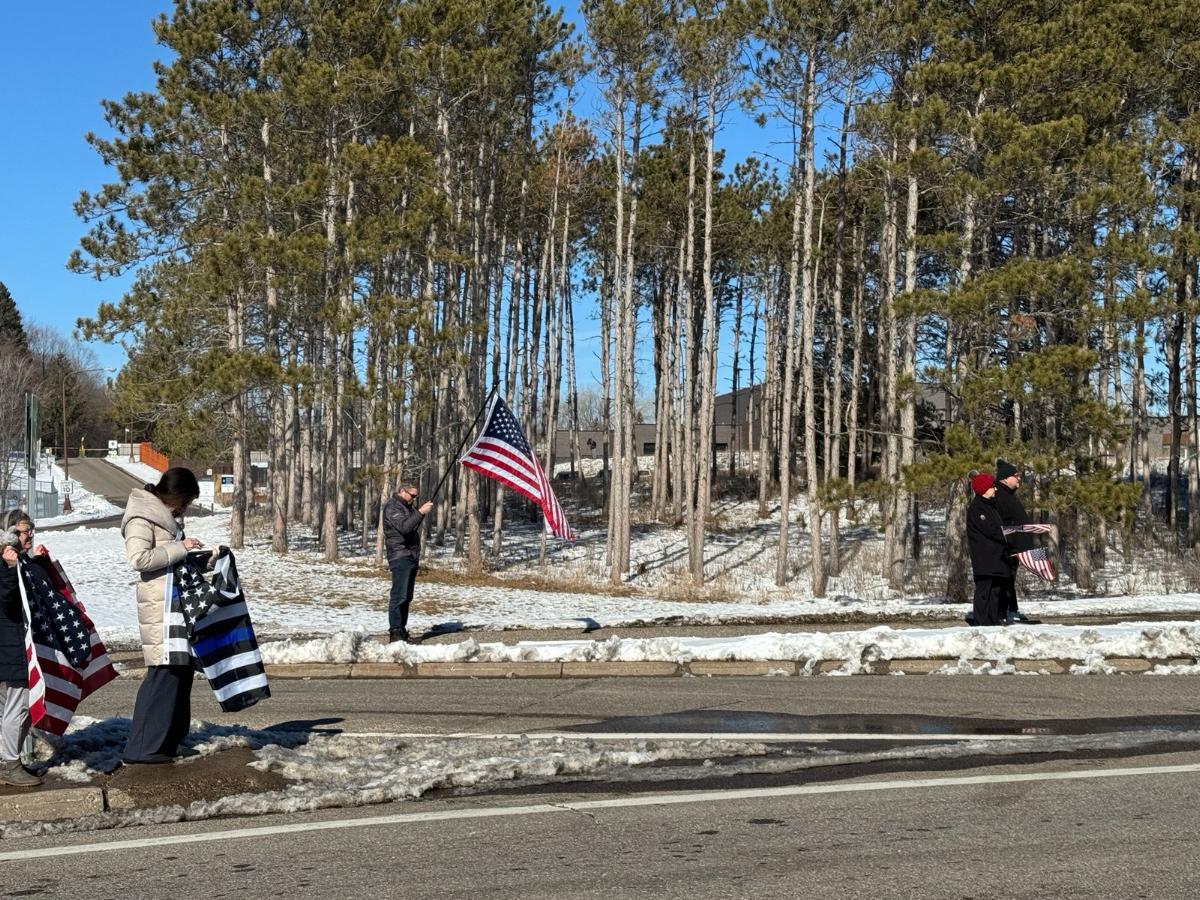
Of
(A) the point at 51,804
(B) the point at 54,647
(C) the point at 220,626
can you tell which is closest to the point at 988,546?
(C) the point at 220,626

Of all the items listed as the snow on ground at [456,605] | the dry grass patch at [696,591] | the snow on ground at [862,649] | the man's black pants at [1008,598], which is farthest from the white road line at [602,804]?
the dry grass patch at [696,591]

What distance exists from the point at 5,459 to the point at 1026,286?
59.4 meters

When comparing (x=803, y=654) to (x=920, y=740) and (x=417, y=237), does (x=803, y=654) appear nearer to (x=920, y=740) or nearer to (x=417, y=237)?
(x=920, y=740)

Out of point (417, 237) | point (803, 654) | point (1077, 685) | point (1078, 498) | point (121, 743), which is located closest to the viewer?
point (121, 743)

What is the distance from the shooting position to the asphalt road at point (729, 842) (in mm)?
5688

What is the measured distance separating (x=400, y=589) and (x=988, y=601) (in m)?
7.02

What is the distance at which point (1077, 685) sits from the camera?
11.9 m

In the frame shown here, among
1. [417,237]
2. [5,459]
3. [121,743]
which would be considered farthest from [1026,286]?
[5,459]

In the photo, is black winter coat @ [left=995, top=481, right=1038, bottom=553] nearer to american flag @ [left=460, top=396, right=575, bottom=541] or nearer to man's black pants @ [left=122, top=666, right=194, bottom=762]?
american flag @ [left=460, top=396, right=575, bottom=541]

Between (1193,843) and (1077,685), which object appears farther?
(1077,685)

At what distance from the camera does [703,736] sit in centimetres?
945

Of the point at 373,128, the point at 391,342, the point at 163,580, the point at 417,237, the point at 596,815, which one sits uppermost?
the point at 373,128

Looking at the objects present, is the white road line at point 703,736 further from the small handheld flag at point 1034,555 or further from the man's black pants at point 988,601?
the small handheld flag at point 1034,555

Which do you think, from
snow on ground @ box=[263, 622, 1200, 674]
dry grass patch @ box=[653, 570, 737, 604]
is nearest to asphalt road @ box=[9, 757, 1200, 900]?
snow on ground @ box=[263, 622, 1200, 674]
